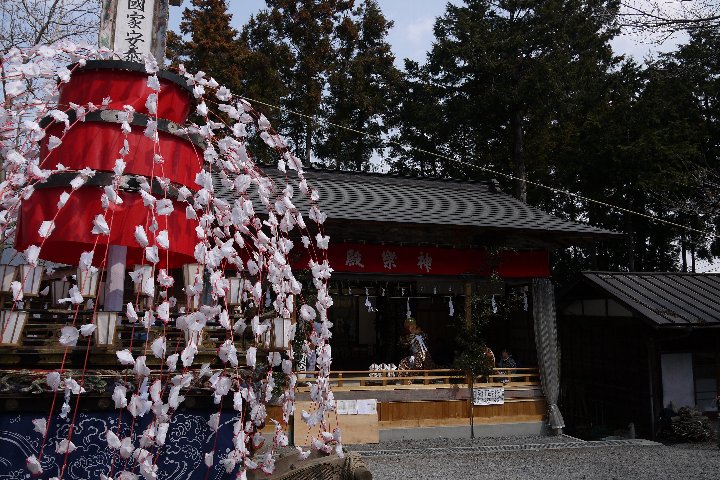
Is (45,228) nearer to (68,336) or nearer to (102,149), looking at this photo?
(68,336)

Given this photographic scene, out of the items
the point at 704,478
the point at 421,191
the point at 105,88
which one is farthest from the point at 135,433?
the point at 421,191

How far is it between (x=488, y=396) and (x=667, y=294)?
5.03 m

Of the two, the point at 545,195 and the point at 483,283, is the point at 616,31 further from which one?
the point at 545,195

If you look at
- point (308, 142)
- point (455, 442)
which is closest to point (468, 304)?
point (455, 442)

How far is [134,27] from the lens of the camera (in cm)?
507

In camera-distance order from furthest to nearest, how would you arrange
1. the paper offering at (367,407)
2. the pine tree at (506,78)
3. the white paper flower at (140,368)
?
the pine tree at (506,78) → the paper offering at (367,407) → the white paper flower at (140,368)

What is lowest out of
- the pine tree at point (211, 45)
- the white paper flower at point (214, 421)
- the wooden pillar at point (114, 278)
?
the white paper flower at point (214, 421)

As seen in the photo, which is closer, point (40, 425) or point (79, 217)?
point (40, 425)

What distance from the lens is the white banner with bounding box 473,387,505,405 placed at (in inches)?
467

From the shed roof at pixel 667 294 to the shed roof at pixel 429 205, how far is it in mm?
1454

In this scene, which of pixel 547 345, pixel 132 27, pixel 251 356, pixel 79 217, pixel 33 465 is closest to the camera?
pixel 33 465

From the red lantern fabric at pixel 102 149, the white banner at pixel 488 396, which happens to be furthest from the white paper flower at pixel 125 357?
the white banner at pixel 488 396

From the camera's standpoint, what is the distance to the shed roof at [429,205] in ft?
38.0

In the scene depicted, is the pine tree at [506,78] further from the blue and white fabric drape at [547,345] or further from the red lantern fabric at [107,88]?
the red lantern fabric at [107,88]
